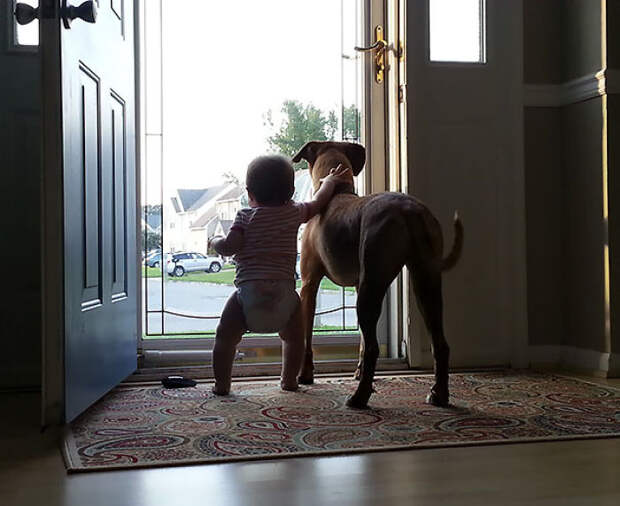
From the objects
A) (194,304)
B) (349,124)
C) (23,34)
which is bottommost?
(194,304)

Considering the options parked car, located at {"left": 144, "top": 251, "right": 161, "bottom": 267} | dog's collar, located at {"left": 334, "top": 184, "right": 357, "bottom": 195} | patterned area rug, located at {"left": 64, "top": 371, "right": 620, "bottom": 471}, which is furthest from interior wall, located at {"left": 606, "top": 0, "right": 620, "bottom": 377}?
parked car, located at {"left": 144, "top": 251, "right": 161, "bottom": 267}

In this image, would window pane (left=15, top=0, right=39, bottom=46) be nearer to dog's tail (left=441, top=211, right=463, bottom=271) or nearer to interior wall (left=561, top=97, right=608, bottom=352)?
dog's tail (left=441, top=211, right=463, bottom=271)

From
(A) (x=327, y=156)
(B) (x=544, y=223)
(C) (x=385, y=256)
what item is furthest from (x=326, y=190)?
(B) (x=544, y=223)

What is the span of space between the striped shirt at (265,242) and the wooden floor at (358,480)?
834 mm

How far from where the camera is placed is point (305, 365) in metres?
2.54

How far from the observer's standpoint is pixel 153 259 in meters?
3.11

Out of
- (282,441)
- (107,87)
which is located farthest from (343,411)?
(107,87)

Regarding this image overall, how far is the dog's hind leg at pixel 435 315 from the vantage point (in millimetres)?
2104

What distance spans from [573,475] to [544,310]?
63.6 inches

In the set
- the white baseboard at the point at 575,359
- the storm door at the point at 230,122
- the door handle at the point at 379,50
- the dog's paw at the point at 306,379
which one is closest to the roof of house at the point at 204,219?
the storm door at the point at 230,122

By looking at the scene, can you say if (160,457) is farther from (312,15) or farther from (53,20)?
(312,15)

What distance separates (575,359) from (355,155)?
119 centimetres

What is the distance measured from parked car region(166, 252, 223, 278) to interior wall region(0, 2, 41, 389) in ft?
2.30

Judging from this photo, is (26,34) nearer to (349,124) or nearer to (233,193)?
(233,193)
